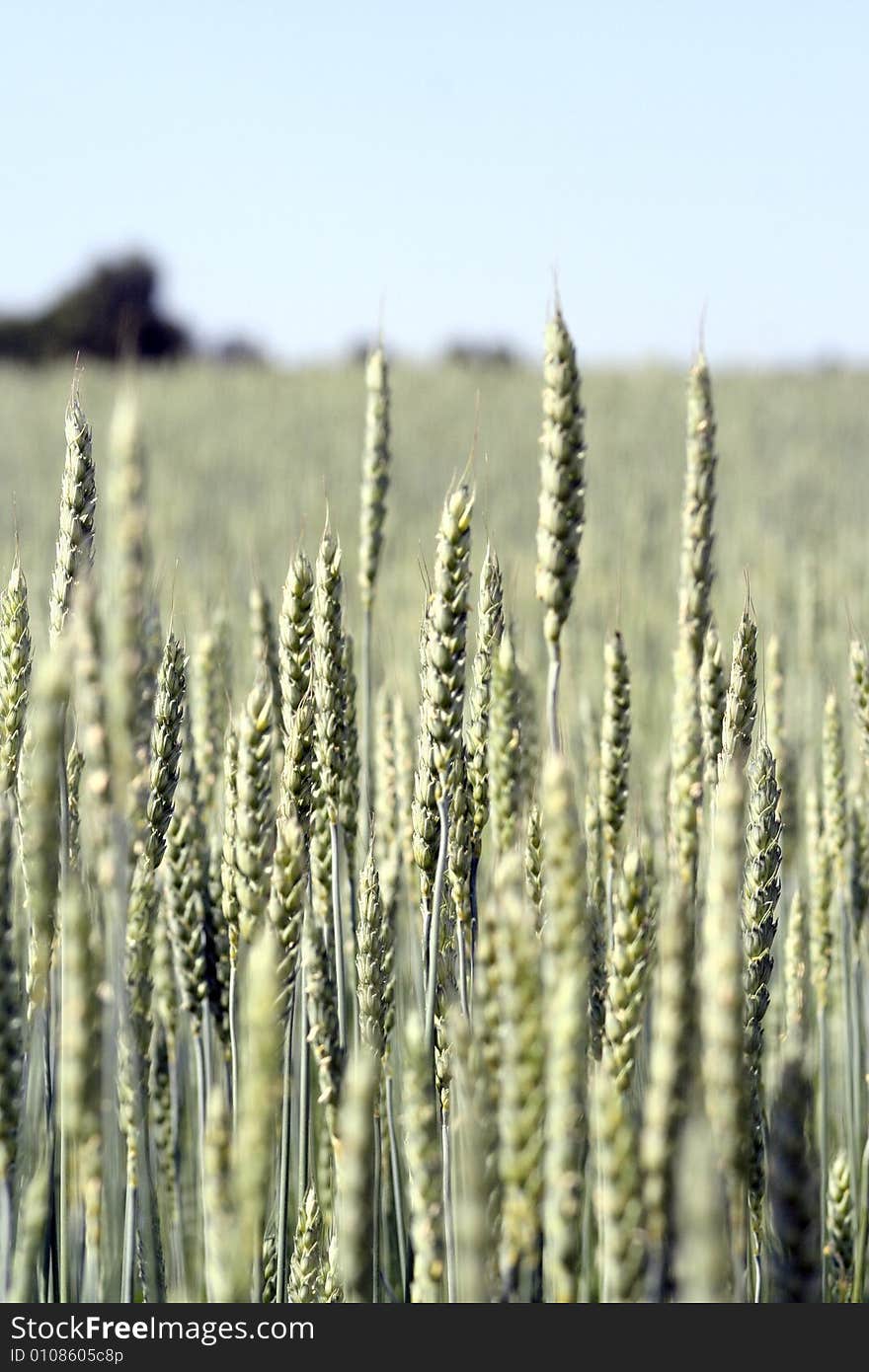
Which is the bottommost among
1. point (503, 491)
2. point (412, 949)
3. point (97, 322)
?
point (412, 949)

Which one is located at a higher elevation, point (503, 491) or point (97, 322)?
point (97, 322)

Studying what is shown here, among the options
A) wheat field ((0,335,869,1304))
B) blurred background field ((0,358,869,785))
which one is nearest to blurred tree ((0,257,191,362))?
blurred background field ((0,358,869,785))

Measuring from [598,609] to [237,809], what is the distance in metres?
5.14

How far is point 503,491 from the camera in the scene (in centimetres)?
1012

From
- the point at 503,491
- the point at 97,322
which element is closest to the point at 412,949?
the point at 503,491

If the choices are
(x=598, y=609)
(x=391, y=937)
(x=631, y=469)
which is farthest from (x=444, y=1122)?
(x=631, y=469)

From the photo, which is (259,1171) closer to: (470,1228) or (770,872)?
(470,1228)

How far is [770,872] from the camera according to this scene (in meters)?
1.16

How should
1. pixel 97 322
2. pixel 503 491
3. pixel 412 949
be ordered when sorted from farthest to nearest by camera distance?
pixel 97 322 → pixel 503 491 → pixel 412 949

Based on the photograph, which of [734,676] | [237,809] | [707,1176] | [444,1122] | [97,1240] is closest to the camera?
[707,1176]

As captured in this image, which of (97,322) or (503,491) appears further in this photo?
(97,322)

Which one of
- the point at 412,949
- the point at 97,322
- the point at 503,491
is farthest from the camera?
the point at 97,322

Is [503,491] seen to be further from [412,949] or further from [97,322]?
→ [97,322]

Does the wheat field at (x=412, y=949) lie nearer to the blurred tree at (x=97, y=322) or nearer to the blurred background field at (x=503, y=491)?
the blurred background field at (x=503, y=491)
